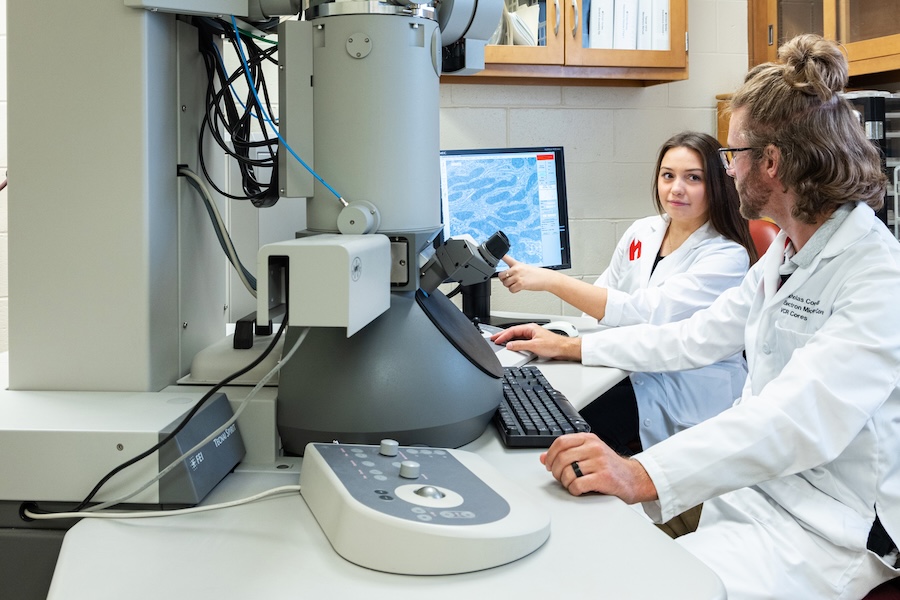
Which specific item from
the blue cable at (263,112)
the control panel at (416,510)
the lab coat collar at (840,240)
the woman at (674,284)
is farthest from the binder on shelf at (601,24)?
the control panel at (416,510)

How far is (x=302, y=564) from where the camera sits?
70 centimetres

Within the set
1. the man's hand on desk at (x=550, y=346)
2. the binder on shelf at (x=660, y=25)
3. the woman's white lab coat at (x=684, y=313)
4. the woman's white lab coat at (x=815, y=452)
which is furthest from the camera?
the binder on shelf at (x=660, y=25)

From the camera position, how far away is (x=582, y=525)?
792mm

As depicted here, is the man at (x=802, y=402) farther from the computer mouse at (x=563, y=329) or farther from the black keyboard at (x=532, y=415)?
the computer mouse at (x=563, y=329)

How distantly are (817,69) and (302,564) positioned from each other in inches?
41.5

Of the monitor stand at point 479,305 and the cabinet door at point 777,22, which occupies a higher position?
the cabinet door at point 777,22

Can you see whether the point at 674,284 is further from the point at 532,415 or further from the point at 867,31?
the point at 532,415

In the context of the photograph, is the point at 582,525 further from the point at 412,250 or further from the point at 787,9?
the point at 787,9

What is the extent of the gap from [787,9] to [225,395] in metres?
2.54

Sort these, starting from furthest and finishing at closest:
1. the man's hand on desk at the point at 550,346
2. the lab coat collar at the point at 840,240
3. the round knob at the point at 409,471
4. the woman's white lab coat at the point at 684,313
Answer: the woman's white lab coat at the point at 684,313 < the man's hand on desk at the point at 550,346 < the lab coat collar at the point at 840,240 < the round knob at the point at 409,471

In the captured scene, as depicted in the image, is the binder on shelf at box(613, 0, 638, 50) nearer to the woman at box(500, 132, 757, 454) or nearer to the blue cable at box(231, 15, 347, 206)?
the woman at box(500, 132, 757, 454)

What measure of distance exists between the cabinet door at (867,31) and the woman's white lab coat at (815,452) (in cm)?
139

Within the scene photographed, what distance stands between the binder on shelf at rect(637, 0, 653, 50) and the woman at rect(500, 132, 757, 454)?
1.43ft

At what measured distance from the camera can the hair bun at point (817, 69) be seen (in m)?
1.27
